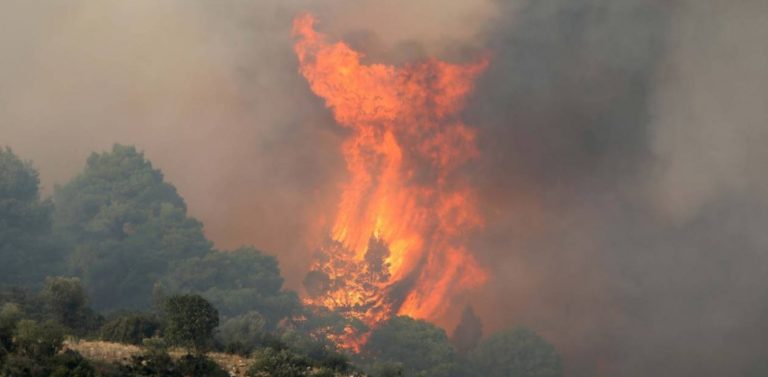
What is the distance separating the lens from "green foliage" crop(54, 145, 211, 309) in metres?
121

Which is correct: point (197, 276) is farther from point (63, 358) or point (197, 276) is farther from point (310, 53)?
point (63, 358)

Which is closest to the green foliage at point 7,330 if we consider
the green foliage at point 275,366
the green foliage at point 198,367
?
the green foliage at point 198,367

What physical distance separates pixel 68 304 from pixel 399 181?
6673 cm

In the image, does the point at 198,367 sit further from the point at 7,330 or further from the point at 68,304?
the point at 68,304

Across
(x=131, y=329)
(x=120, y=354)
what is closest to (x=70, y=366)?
(x=120, y=354)

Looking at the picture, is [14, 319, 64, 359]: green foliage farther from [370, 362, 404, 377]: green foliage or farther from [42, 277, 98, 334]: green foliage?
[370, 362, 404, 377]: green foliage

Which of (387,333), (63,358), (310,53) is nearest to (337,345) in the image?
(387,333)

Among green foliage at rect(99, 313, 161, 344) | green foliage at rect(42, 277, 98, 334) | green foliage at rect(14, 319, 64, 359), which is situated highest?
green foliage at rect(42, 277, 98, 334)

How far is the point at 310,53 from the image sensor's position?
481 ft

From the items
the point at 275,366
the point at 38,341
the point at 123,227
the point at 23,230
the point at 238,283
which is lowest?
the point at 38,341

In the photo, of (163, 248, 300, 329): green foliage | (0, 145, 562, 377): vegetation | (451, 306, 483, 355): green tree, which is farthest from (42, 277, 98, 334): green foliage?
(451, 306, 483, 355): green tree

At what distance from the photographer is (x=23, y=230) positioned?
398ft

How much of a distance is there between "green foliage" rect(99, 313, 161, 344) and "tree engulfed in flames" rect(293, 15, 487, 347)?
230 ft

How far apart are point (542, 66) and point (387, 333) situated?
159 ft
